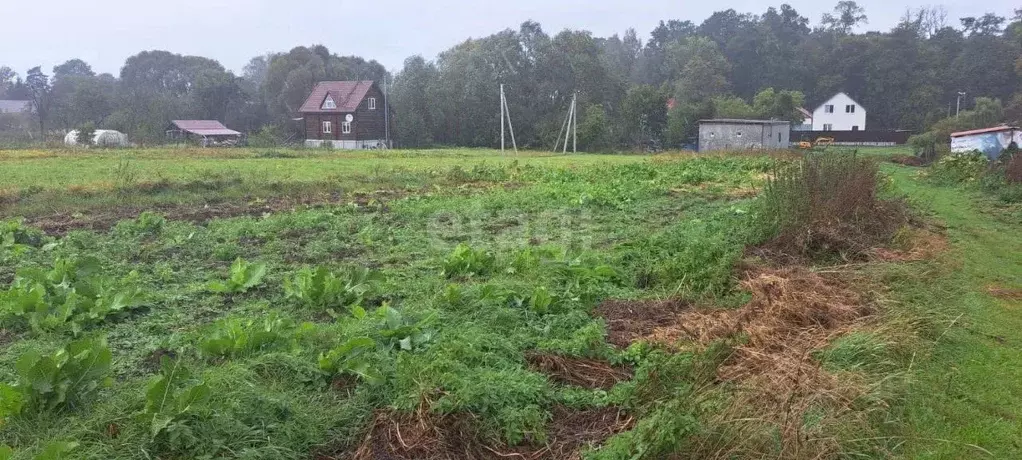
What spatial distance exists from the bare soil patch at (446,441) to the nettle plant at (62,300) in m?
2.89


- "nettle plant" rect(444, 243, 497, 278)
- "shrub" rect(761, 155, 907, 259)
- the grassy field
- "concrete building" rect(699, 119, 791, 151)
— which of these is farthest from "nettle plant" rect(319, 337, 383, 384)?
"concrete building" rect(699, 119, 791, 151)

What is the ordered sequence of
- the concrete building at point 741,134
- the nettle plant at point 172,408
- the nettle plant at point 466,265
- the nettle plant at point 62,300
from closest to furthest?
the nettle plant at point 172,408
the nettle plant at point 62,300
the nettle plant at point 466,265
the concrete building at point 741,134

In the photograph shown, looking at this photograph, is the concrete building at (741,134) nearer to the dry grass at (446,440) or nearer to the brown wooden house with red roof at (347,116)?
the brown wooden house with red roof at (347,116)

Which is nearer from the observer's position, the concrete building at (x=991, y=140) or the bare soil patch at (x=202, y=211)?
the bare soil patch at (x=202, y=211)

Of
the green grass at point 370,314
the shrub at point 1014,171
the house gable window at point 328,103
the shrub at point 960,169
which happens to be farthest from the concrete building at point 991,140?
the house gable window at point 328,103

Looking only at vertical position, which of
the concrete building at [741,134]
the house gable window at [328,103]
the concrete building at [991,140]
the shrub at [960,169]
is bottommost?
the shrub at [960,169]

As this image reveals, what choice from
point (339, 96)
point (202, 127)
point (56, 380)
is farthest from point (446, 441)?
point (202, 127)

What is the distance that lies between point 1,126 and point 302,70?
24.9 m

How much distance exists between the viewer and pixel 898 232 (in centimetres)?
915

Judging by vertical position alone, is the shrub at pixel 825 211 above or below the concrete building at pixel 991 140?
below

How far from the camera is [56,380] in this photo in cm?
368

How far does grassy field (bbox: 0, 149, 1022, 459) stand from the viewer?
143 inches

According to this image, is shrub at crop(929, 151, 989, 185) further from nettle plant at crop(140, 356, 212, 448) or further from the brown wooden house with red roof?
the brown wooden house with red roof

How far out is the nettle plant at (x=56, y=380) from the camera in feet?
11.7
